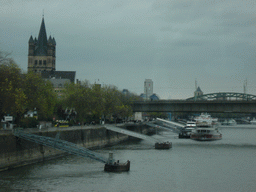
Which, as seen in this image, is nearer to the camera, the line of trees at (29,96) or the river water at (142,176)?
the river water at (142,176)

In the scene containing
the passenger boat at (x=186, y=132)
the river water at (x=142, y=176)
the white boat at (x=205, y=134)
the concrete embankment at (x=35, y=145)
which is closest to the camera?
the river water at (x=142, y=176)

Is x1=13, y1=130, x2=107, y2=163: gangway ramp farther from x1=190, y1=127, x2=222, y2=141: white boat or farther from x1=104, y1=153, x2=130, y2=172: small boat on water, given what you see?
x1=190, y1=127, x2=222, y2=141: white boat

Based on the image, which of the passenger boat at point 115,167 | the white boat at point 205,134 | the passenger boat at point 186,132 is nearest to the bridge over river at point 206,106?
the white boat at point 205,134

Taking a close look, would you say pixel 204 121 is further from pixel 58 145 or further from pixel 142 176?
pixel 142 176

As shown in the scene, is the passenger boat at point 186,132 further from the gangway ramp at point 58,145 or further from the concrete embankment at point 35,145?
the gangway ramp at point 58,145

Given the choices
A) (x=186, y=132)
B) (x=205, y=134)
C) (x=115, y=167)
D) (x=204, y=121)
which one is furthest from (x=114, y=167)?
(x=204, y=121)

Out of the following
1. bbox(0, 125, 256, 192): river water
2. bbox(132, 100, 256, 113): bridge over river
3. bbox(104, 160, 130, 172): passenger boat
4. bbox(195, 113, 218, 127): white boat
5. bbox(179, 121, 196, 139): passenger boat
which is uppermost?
bbox(132, 100, 256, 113): bridge over river

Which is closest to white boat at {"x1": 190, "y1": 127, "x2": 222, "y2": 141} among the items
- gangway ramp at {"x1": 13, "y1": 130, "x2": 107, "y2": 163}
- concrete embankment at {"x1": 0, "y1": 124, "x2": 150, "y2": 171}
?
concrete embankment at {"x1": 0, "y1": 124, "x2": 150, "y2": 171}

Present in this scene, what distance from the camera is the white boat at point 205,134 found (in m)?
110

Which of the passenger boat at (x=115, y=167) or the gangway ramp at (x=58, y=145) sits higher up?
the gangway ramp at (x=58, y=145)

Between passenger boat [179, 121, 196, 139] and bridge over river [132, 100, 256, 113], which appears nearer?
bridge over river [132, 100, 256, 113]

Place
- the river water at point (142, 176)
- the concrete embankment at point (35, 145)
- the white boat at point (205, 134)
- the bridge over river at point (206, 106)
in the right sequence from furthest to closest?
1. the white boat at point (205, 134)
2. the bridge over river at point (206, 106)
3. the concrete embankment at point (35, 145)
4. the river water at point (142, 176)

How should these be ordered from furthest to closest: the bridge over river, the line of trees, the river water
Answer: the bridge over river
the line of trees
the river water

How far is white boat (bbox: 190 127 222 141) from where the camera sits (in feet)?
360
